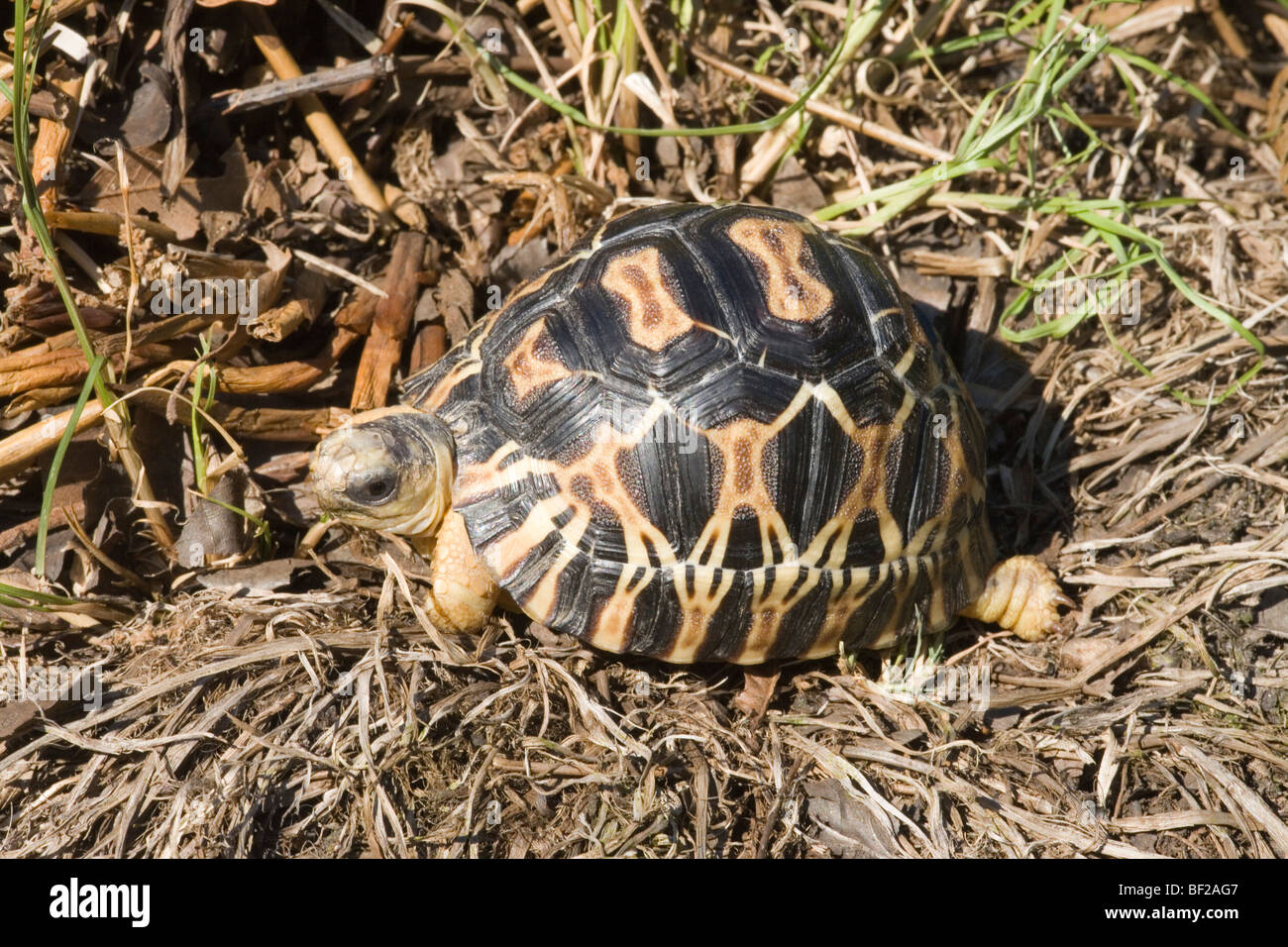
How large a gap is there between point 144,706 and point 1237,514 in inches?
148

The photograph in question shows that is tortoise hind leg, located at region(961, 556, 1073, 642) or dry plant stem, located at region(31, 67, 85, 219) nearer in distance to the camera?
dry plant stem, located at region(31, 67, 85, 219)

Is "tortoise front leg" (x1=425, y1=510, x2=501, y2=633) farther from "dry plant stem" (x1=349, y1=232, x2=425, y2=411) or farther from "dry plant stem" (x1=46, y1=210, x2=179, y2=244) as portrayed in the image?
"dry plant stem" (x1=46, y1=210, x2=179, y2=244)

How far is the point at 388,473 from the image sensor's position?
9.45 ft

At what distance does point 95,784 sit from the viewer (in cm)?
272

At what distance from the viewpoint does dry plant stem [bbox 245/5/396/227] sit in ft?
11.7

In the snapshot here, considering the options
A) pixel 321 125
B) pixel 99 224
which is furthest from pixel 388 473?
pixel 321 125

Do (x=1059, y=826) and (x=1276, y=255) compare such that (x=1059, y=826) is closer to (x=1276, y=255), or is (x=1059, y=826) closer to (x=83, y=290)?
(x=1276, y=255)

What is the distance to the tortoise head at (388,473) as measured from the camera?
2910 mm

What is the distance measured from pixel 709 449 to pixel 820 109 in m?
1.92

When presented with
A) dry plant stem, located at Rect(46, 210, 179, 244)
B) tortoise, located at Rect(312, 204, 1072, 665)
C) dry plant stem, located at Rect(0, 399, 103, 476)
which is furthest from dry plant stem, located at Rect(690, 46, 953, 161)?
dry plant stem, located at Rect(0, 399, 103, 476)

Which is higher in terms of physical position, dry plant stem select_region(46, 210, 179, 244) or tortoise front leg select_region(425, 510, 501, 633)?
dry plant stem select_region(46, 210, 179, 244)

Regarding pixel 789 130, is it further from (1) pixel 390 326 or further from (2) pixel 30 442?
(2) pixel 30 442

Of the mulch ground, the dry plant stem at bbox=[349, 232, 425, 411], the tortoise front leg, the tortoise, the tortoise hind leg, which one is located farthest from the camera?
the dry plant stem at bbox=[349, 232, 425, 411]

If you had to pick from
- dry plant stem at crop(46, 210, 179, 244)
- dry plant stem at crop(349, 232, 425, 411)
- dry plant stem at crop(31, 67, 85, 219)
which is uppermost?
dry plant stem at crop(31, 67, 85, 219)
